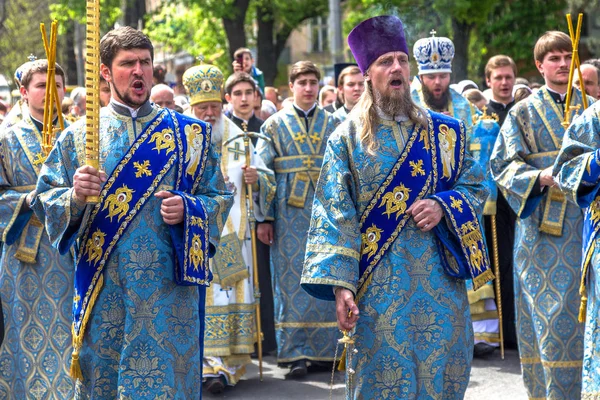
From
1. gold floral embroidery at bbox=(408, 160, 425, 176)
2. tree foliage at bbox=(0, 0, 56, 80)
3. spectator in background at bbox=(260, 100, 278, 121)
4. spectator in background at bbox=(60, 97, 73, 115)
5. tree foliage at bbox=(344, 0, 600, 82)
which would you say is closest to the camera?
gold floral embroidery at bbox=(408, 160, 425, 176)

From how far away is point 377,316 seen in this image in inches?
206

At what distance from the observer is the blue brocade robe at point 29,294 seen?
675 centimetres

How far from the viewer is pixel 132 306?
5.32 metres

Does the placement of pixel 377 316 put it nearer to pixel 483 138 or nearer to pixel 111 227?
pixel 111 227

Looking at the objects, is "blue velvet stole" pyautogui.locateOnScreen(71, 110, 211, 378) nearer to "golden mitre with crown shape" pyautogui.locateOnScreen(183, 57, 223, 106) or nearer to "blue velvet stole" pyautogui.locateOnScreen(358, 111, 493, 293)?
"blue velvet stole" pyautogui.locateOnScreen(358, 111, 493, 293)

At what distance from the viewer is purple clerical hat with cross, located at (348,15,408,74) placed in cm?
539

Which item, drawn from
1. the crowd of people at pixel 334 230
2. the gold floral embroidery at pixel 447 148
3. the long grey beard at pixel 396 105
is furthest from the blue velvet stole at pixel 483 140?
the long grey beard at pixel 396 105

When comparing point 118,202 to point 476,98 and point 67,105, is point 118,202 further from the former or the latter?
point 476,98

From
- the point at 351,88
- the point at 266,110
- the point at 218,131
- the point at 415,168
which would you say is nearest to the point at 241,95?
the point at 351,88

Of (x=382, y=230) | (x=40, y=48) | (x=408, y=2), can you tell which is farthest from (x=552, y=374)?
(x=40, y=48)

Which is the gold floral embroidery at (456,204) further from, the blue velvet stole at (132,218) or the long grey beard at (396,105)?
the blue velvet stole at (132,218)

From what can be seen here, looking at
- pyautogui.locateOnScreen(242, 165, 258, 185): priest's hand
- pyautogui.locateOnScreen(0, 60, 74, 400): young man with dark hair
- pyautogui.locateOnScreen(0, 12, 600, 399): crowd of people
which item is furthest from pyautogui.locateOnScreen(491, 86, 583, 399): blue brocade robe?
pyautogui.locateOnScreen(0, 60, 74, 400): young man with dark hair

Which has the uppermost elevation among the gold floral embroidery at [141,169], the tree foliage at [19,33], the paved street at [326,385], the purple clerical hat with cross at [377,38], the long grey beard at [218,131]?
the tree foliage at [19,33]

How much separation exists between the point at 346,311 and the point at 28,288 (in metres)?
2.55
